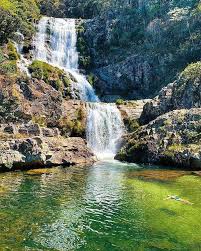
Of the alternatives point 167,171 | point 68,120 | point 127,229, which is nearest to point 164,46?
point 68,120

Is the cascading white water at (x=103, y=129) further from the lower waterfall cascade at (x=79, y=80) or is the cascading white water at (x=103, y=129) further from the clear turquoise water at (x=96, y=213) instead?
the clear turquoise water at (x=96, y=213)

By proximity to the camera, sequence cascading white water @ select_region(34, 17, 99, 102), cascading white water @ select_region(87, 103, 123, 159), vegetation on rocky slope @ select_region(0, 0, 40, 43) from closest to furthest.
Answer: cascading white water @ select_region(87, 103, 123, 159)
vegetation on rocky slope @ select_region(0, 0, 40, 43)
cascading white water @ select_region(34, 17, 99, 102)

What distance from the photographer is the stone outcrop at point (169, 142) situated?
53.6 m

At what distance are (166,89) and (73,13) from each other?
56948mm

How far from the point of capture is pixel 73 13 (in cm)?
11694

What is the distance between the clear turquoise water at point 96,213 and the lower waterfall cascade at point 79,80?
72.6ft

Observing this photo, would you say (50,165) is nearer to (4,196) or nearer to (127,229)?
(4,196)

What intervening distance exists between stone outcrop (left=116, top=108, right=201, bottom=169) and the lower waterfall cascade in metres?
5.87

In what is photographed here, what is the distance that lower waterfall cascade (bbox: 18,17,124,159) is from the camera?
66188 millimetres

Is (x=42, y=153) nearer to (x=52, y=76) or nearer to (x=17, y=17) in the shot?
(x=52, y=76)

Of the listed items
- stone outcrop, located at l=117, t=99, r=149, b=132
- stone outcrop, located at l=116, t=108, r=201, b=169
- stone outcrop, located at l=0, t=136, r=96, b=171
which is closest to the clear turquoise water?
stone outcrop, located at l=0, t=136, r=96, b=171

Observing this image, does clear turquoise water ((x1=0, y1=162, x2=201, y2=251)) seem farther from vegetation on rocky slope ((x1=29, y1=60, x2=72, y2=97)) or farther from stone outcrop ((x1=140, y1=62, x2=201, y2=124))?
vegetation on rocky slope ((x1=29, y1=60, x2=72, y2=97))

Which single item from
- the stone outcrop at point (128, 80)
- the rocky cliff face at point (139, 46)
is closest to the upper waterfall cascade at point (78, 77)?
the rocky cliff face at point (139, 46)

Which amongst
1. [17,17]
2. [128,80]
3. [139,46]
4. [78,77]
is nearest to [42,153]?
[78,77]
